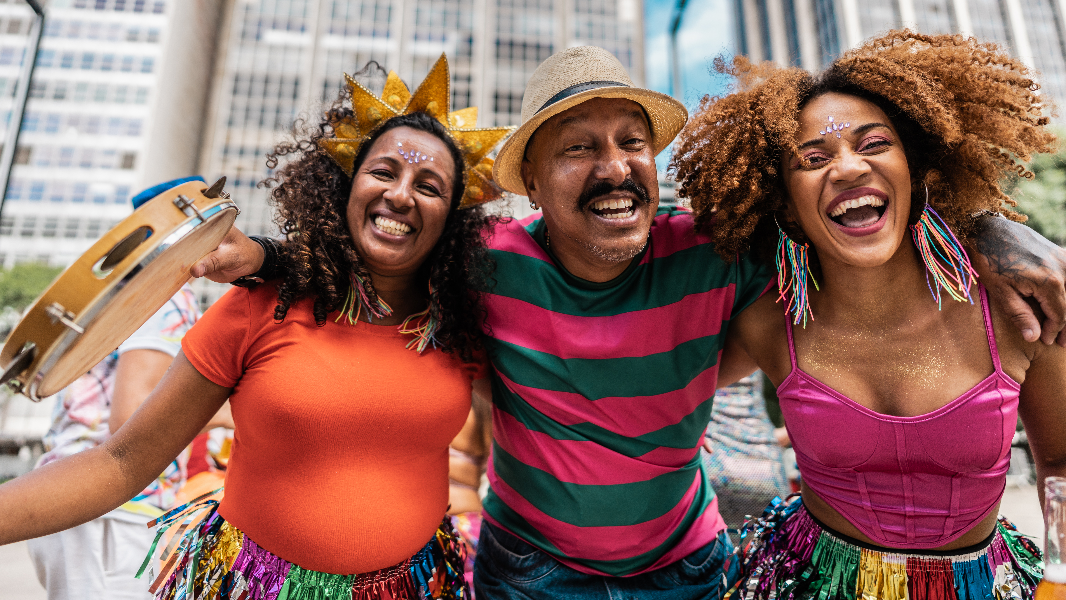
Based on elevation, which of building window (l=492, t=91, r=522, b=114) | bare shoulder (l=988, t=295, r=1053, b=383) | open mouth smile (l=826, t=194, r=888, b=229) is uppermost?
building window (l=492, t=91, r=522, b=114)

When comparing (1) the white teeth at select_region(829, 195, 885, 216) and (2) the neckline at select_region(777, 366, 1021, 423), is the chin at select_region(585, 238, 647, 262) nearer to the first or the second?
(1) the white teeth at select_region(829, 195, 885, 216)

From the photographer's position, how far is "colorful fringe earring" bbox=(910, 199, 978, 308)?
1.76 meters

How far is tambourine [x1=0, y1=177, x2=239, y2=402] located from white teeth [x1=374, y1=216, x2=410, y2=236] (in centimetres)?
80

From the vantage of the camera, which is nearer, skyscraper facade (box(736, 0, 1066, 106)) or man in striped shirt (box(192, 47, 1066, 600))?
man in striped shirt (box(192, 47, 1066, 600))

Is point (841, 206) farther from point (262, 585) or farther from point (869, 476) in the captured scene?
point (262, 585)

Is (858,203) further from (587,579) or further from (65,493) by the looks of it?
(65,493)

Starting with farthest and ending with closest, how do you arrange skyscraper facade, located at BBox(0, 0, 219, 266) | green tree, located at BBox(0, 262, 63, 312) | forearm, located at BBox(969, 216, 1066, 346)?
skyscraper facade, located at BBox(0, 0, 219, 266)
green tree, located at BBox(0, 262, 63, 312)
forearm, located at BBox(969, 216, 1066, 346)

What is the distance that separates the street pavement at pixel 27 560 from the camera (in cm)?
496

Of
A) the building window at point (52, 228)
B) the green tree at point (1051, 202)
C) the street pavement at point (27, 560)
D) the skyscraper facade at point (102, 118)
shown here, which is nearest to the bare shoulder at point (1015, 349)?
the street pavement at point (27, 560)

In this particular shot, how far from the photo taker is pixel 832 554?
1.86m

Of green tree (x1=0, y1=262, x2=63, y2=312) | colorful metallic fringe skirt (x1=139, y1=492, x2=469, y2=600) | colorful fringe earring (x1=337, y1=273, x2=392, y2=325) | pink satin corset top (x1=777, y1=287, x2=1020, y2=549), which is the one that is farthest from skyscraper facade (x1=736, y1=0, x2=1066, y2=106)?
green tree (x1=0, y1=262, x2=63, y2=312)

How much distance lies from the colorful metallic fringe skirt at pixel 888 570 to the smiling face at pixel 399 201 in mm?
1688

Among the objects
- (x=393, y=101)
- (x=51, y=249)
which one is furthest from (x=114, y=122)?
(x=393, y=101)

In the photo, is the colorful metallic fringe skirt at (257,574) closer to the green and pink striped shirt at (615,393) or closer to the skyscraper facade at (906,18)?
the green and pink striped shirt at (615,393)
